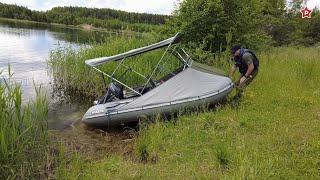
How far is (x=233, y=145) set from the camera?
638 centimetres

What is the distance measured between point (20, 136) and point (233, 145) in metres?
3.42

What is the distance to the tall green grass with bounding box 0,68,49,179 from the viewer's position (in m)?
4.98

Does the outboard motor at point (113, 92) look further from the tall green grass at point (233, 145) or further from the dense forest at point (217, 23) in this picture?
the dense forest at point (217, 23)

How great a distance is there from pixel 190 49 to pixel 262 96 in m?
5.05

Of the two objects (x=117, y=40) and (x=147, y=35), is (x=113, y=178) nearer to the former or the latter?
(x=117, y=40)

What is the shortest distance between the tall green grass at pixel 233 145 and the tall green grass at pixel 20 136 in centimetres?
43

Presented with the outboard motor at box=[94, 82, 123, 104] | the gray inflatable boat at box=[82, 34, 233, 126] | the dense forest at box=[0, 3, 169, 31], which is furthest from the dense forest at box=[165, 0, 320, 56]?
the dense forest at box=[0, 3, 169, 31]

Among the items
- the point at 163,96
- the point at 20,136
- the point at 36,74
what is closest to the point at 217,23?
the point at 163,96

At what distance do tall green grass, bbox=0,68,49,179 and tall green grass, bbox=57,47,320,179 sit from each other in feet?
1.42

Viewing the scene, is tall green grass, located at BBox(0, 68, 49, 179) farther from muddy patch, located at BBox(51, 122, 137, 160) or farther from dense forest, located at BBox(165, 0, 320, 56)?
dense forest, located at BBox(165, 0, 320, 56)

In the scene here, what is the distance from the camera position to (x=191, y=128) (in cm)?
752

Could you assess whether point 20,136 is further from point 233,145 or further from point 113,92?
point 113,92

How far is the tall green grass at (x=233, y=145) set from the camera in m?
5.32

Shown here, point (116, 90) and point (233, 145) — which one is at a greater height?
point (116, 90)
